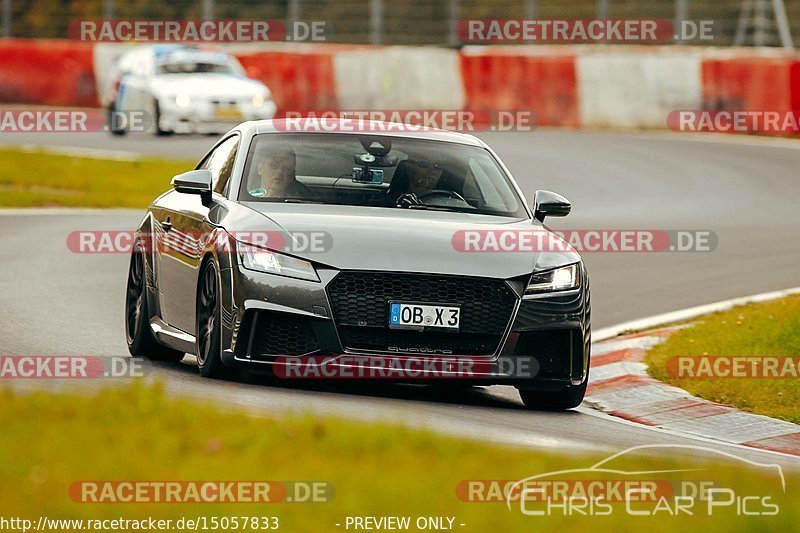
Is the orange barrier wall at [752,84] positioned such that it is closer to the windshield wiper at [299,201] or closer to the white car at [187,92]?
the white car at [187,92]

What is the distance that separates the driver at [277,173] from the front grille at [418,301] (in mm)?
1140

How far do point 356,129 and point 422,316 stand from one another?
1.88 meters

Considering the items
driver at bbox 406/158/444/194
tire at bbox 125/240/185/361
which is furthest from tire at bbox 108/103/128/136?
driver at bbox 406/158/444/194

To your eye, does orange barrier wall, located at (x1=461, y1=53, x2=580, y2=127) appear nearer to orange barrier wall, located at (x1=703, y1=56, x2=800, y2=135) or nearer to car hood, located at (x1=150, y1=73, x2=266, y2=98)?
orange barrier wall, located at (x1=703, y1=56, x2=800, y2=135)

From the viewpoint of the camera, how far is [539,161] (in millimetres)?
26203

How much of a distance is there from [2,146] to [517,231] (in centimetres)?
1897

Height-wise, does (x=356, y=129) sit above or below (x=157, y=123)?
above

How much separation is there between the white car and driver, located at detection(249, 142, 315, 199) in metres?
18.8

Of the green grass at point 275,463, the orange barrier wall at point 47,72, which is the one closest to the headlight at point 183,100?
the orange barrier wall at point 47,72

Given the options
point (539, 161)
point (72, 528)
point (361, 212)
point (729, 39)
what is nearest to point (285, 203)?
point (361, 212)

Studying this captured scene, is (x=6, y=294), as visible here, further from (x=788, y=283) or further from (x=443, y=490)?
(x=443, y=490)

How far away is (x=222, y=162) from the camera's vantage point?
10.5 meters

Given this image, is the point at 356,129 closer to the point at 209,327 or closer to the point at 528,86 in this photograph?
the point at 209,327

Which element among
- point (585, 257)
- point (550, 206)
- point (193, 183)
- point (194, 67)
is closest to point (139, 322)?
point (193, 183)
